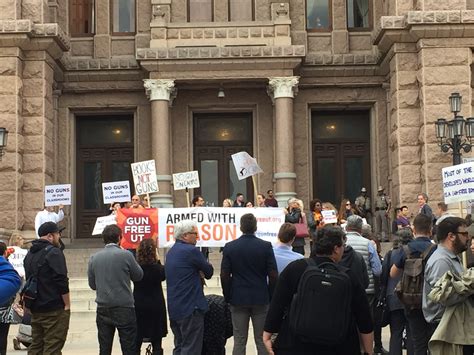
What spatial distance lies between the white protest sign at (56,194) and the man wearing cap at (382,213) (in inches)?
334

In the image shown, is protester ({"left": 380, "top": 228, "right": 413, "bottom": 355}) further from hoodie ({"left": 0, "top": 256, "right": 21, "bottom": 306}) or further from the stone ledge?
the stone ledge

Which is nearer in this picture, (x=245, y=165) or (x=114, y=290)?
(x=114, y=290)

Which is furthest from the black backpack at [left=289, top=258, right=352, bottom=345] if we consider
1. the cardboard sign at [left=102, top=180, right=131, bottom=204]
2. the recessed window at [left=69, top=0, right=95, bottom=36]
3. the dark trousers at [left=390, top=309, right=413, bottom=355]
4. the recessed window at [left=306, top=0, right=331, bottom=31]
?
the recessed window at [left=69, top=0, right=95, bottom=36]

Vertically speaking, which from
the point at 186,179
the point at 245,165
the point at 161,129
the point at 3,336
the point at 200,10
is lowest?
the point at 3,336

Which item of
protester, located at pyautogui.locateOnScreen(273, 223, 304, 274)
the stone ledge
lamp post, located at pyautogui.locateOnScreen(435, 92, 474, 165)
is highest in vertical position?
the stone ledge

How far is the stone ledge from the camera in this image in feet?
82.7

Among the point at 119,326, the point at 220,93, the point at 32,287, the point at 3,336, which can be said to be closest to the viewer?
the point at 32,287

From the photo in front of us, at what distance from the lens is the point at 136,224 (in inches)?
719

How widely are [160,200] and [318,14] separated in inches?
306

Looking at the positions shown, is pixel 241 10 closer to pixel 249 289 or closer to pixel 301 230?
pixel 301 230

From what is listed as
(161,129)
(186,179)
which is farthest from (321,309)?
(161,129)

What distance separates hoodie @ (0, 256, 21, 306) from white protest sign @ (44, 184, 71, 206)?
14538 millimetres

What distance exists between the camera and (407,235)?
1077 cm

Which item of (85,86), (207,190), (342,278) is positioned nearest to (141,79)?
(85,86)
